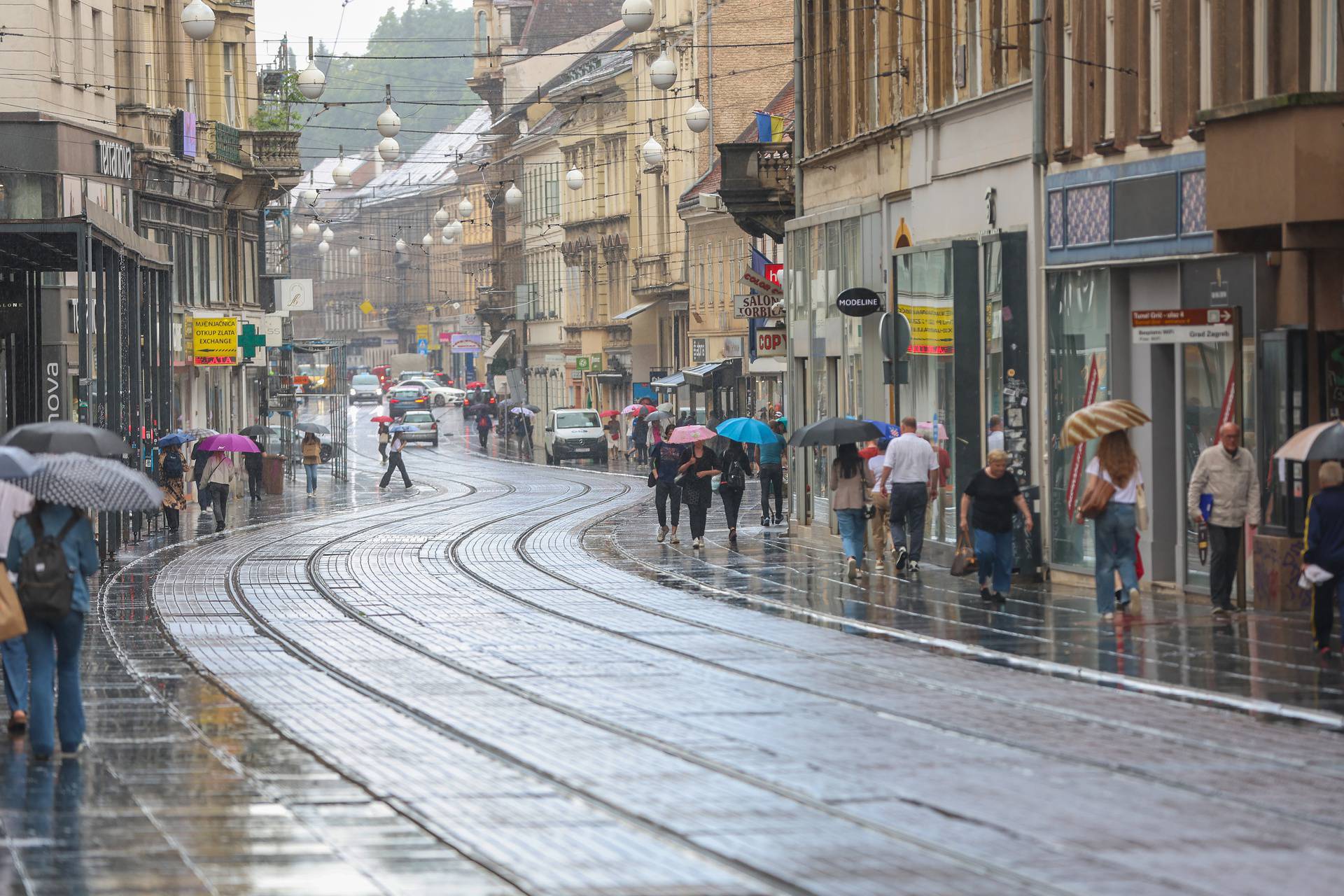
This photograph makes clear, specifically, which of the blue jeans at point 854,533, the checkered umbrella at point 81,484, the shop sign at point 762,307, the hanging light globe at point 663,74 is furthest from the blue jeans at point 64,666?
the hanging light globe at point 663,74

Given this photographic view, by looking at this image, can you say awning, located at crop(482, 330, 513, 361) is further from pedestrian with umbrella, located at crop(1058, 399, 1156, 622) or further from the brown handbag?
the brown handbag

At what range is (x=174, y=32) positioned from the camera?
5938cm

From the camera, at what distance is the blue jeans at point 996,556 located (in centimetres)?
2305

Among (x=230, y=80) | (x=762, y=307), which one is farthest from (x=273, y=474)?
(x=230, y=80)

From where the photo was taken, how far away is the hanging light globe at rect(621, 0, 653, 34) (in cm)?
4453

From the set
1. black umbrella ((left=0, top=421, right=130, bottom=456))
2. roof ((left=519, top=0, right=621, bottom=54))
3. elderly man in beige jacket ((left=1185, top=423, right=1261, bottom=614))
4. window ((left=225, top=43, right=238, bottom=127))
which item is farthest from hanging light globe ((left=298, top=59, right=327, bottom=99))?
roof ((left=519, top=0, right=621, bottom=54))

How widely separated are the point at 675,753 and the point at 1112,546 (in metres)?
8.90

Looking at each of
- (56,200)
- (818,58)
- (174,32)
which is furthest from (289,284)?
(818,58)

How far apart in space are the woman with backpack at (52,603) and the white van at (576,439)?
2444 inches

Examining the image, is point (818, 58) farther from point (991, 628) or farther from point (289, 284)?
point (289, 284)

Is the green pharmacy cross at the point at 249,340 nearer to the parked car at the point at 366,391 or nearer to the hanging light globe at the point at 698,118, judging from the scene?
the hanging light globe at the point at 698,118

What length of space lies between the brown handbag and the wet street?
976 millimetres

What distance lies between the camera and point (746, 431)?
33.1 m

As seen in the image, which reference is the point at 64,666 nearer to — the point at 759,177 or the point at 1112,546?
the point at 1112,546
